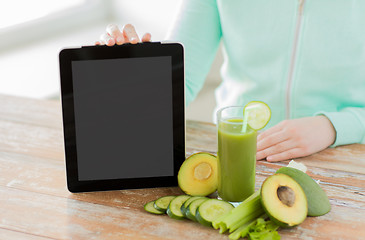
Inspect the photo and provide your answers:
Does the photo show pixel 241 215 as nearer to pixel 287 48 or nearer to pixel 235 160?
pixel 235 160

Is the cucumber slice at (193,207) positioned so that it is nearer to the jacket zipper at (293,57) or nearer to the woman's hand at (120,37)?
the woman's hand at (120,37)

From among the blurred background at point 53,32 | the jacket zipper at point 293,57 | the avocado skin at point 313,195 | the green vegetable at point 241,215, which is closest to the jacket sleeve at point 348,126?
the jacket zipper at point 293,57

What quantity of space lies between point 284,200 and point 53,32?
1962 millimetres

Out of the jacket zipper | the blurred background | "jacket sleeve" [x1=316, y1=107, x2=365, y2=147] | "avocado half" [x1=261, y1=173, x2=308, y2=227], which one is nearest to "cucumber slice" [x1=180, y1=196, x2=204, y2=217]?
"avocado half" [x1=261, y1=173, x2=308, y2=227]

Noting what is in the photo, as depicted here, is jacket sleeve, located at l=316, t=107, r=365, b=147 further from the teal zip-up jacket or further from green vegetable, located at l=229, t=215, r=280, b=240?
green vegetable, located at l=229, t=215, r=280, b=240

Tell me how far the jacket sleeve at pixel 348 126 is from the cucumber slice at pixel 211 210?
0.42 metres

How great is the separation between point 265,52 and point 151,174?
601mm

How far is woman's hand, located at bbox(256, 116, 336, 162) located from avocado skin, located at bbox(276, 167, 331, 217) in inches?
7.0

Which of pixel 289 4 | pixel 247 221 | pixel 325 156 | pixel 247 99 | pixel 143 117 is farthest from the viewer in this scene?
pixel 247 99

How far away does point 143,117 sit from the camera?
965mm

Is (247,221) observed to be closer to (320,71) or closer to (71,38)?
(320,71)

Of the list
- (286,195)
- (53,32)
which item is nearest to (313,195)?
(286,195)

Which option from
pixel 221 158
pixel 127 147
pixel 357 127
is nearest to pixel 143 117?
pixel 127 147

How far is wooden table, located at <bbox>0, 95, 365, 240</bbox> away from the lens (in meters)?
0.86
